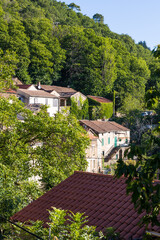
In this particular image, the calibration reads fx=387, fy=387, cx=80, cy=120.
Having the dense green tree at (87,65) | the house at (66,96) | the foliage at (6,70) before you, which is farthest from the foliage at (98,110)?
the foliage at (6,70)

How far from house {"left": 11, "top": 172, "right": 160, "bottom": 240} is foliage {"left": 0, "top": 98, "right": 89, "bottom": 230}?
4271 mm

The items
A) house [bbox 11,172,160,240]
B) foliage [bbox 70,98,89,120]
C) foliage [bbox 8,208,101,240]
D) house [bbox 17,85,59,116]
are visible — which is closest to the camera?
foliage [bbox 8,208,101,240]

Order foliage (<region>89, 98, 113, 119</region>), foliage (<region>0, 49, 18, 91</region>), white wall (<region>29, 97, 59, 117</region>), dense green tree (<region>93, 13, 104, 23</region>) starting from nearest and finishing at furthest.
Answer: foliage (<region>0, 49, 18, 91</region>), white wall (<region>29, 97, 59, 117</region>), foliage (<region>89, 98, 113, 119</region>), dense green tree (<region>93, 13, 104, 23</region>)

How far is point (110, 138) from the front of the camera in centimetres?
5500

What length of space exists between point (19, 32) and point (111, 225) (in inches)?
2770

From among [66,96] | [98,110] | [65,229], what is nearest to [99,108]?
[98,110]

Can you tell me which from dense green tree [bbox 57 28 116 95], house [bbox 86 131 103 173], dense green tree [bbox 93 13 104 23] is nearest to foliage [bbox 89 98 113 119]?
dense green tree [bbox 57 28 116 95]


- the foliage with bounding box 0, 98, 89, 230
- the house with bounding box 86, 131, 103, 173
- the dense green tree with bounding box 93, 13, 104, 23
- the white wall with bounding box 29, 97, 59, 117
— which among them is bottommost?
the house with bounding box 86, 131, 103, 173

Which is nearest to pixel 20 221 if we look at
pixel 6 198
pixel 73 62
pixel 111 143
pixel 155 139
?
pixel 6 198

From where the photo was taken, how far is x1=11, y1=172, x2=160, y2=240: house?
29.5 feet

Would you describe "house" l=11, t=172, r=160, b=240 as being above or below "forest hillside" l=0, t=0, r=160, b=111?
below

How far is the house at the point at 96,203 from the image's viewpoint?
29.5 feet

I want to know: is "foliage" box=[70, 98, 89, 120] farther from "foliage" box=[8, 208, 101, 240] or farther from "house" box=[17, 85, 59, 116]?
"foliage" box=[8, 208, 101, 240]

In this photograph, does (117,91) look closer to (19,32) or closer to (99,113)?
(99,113)
